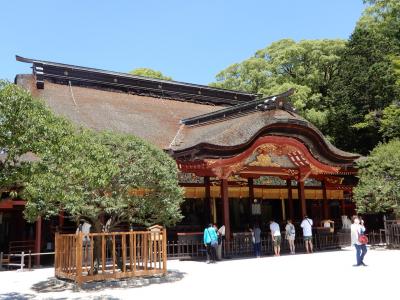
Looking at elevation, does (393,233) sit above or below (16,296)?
above

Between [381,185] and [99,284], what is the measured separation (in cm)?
1434

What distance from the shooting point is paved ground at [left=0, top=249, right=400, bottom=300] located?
31.7 feet

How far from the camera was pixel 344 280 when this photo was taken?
11109 millimetres

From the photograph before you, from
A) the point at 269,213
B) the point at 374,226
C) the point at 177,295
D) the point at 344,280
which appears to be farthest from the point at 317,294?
the point at 374,226

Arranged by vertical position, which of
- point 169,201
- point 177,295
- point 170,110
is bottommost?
point 177,295

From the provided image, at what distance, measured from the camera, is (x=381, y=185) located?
20.3 metres

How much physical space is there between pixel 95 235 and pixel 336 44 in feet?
110

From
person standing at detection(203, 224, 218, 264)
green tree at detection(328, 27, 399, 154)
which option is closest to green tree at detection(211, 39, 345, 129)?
green tree at detection(328, 27, 399, 154)

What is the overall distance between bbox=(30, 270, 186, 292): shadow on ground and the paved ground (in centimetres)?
3

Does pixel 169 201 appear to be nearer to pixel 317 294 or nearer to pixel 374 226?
pixel 317 294

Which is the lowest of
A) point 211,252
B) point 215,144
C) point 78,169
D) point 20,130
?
point 211,252

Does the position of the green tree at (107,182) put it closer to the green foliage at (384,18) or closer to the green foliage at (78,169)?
the green foliage at (78,169)

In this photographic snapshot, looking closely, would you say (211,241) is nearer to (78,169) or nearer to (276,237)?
(276,237)

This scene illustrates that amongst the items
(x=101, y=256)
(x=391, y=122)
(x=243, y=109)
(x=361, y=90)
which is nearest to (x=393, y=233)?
(x=243, y=109)
